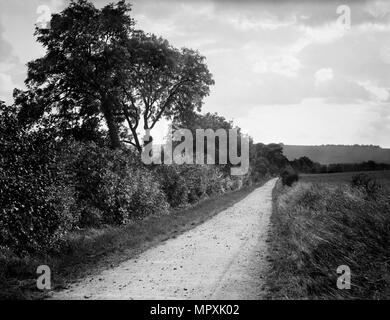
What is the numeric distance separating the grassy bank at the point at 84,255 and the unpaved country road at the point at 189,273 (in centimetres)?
43

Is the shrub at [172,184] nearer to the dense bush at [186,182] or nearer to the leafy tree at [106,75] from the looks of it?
the dense bush at [186,182]

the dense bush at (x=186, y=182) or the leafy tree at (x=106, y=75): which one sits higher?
the leafy tree at (x=106, y=75)

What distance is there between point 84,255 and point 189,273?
3.27 metres

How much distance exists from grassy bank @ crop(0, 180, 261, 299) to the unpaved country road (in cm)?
43

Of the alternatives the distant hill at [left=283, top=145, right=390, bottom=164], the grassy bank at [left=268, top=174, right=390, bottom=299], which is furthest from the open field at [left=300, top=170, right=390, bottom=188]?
the distant hill at [left=283, top=145, right=390, bottom=164]

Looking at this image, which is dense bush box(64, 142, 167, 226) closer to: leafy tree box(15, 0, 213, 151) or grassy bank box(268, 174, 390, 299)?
grassy bank box(268, 174, 390, 299)

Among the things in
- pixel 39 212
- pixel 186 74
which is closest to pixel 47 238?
pixel 39 212

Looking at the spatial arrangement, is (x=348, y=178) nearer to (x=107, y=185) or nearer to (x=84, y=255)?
(x=107, y=185)

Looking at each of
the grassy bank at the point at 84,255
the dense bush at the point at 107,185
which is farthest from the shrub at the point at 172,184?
the grassy bank at the point at 84,255

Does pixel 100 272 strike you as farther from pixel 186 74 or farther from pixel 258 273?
pixel 186 74

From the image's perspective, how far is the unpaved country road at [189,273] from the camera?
268 inches

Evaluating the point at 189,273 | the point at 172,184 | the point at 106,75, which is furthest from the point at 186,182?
the point at 189,273

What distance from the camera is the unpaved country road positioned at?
268 inches

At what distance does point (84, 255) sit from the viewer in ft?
32.1
